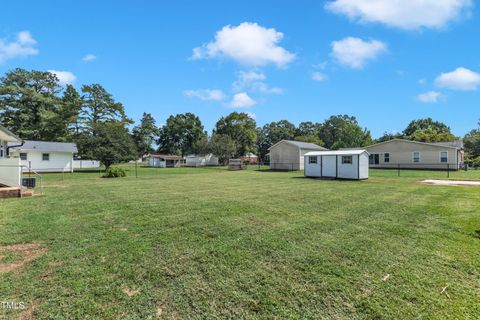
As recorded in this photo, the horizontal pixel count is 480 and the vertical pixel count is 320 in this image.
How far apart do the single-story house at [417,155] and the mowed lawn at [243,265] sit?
962 inches

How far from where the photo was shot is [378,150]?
31828 millimetres

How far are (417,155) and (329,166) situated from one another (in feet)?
55.9

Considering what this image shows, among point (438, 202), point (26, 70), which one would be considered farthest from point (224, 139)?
point (438, 202)

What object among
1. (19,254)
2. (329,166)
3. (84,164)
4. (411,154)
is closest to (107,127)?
(84,164)

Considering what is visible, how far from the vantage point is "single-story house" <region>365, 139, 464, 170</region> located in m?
26.6

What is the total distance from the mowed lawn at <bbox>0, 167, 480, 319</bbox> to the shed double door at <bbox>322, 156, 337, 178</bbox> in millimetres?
11167

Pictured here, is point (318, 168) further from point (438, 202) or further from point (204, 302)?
point (204, 302)

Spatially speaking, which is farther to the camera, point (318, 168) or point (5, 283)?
point (318, 168)

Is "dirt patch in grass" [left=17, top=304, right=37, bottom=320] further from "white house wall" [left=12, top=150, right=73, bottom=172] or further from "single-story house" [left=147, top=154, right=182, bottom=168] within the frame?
"single-story house" [left=147, top=154, right=182, bottom=168]

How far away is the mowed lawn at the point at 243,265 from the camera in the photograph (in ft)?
8.49

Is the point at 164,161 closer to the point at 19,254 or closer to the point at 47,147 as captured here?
the point at 47,147

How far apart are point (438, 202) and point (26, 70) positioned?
159 feet

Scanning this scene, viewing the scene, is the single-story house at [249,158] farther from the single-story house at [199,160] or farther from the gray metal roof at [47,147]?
the gray metal roof at [47,147]

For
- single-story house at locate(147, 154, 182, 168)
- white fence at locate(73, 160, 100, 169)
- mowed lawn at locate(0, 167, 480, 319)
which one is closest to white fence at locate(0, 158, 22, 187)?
mowed lawn at locate(0, 167, 480, 319)
